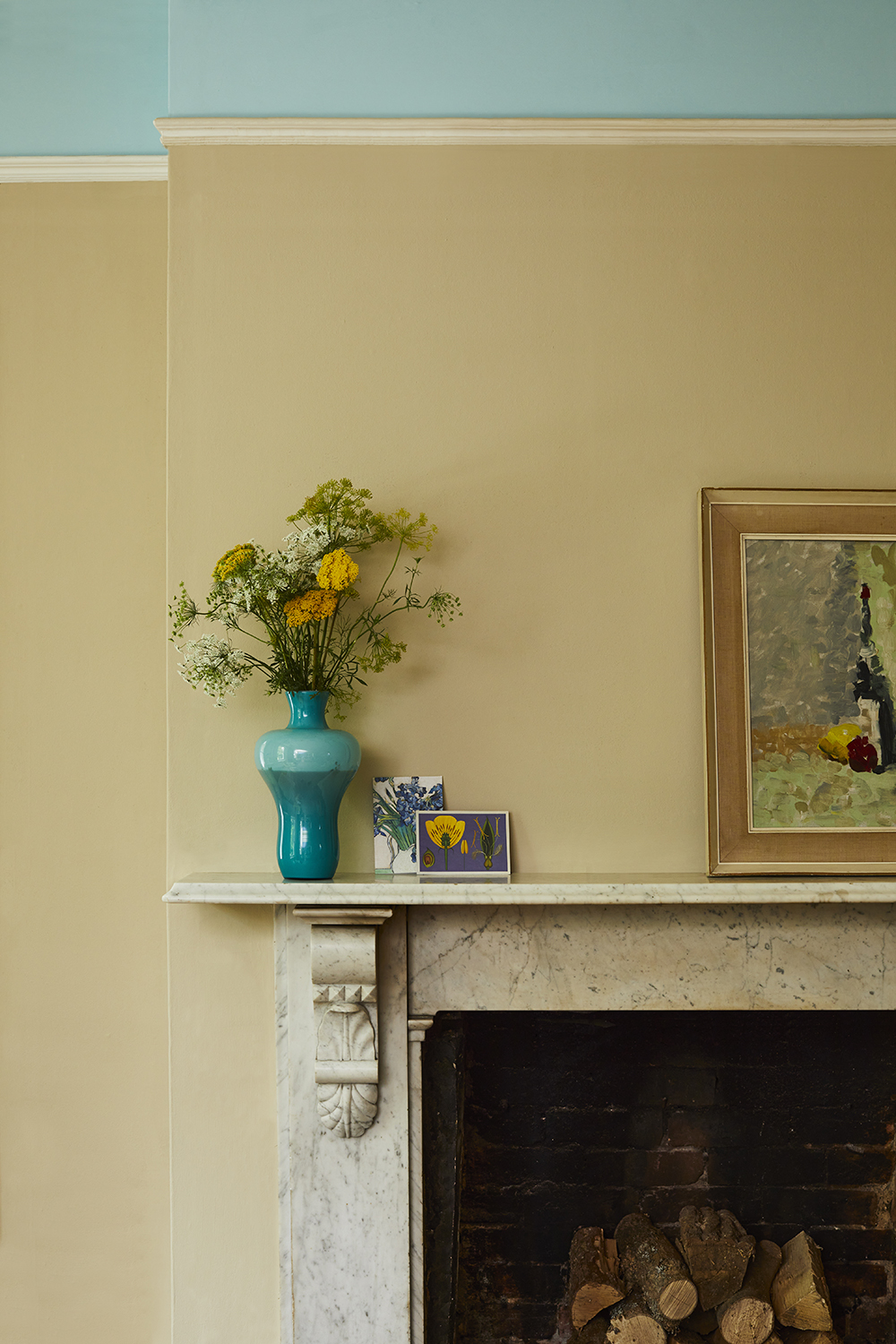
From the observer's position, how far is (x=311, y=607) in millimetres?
1490

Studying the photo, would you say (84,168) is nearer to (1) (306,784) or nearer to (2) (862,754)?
(1) (306,784)

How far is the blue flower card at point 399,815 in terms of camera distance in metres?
1.62

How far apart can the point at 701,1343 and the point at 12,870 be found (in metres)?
1.67

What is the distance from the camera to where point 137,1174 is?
1.83 meters

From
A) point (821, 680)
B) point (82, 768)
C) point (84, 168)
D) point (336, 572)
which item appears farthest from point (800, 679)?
point (84, 168)

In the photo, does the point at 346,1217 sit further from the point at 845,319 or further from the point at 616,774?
the point at 845,319

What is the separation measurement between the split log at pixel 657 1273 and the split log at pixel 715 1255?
0.09 feet

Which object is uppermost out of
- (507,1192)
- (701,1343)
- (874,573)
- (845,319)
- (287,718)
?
(845,319)

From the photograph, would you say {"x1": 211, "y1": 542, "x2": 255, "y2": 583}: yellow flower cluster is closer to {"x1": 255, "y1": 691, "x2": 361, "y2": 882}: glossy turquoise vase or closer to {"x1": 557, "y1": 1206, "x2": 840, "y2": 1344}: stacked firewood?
{"x1": 255, "y1": 691, "x2": 361, "y2": 882}: glossy turquoise vase

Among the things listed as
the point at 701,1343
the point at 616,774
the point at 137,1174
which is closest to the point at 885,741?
the point at 616,774

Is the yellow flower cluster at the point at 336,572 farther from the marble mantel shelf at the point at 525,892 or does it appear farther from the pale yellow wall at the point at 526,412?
the marble mantel shelf at the point at 525,892

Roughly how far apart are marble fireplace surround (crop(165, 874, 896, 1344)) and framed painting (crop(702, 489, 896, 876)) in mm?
113

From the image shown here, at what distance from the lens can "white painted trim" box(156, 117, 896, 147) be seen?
1688 mm

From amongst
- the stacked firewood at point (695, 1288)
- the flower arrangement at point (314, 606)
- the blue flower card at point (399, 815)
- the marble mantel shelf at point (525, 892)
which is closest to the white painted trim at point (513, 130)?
the flower arrangement at point (314, 606)
